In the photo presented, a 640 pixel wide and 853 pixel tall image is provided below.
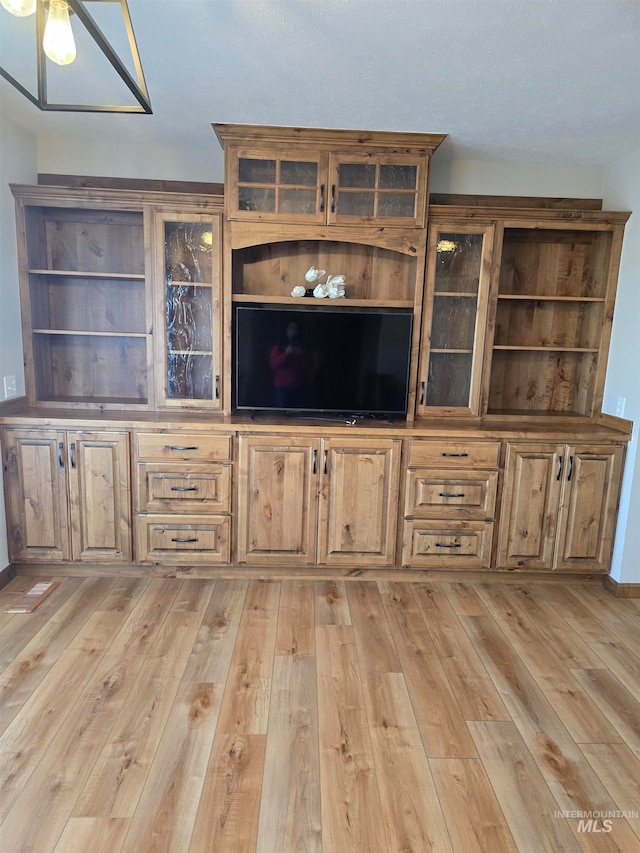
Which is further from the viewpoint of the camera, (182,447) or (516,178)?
(516,178)

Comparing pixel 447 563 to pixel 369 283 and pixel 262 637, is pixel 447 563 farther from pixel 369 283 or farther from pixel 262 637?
pixel 369 283

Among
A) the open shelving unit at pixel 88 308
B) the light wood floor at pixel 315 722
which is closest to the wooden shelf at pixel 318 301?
the open shelving unit at pixel 88 308

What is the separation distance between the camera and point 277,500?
10.2 ft

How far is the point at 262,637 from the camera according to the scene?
258 centimetres

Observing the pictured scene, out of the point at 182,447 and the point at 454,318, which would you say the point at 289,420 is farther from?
the point at 454,318

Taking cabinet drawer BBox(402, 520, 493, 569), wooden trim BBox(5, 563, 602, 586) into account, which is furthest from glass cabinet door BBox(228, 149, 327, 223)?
wooden trim BBox(5, 563, 602, 586)

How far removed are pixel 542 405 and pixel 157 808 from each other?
3179 millimetres

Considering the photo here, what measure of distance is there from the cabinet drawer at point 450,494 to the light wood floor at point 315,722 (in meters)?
0.51

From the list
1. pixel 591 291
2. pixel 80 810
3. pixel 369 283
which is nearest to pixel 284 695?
pixel 80 810

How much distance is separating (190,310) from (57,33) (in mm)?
1936

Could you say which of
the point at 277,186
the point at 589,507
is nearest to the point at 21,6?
the point at 277,186

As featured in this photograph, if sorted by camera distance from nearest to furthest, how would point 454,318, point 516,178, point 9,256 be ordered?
1. point 9,256
2. point 454,318
3. point 516,178

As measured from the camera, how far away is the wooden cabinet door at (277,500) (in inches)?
120

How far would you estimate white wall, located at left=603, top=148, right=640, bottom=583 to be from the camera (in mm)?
3057
